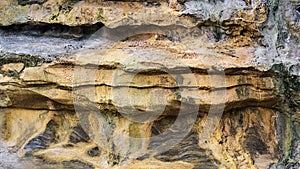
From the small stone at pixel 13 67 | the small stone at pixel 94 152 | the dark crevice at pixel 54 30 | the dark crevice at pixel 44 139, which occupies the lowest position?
the small stone at pixel 94 152

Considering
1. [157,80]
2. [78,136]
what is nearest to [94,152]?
[78,136]

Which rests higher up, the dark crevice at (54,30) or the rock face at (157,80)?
the dark crevice at (54,30)

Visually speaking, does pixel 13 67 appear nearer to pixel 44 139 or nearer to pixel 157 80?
pixel 44 139

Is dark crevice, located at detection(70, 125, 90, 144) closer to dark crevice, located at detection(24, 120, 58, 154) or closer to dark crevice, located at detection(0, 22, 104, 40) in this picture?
dark crevice, located at detection(24, 120, 58, 154)

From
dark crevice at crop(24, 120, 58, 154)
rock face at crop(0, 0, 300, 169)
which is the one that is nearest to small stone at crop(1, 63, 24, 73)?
rock face at crop(0, 0, 300, 169)

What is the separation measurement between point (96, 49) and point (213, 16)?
306 mm

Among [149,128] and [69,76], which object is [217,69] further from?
[69,76]

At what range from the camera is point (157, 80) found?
113 cm

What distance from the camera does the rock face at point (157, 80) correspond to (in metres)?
1.11

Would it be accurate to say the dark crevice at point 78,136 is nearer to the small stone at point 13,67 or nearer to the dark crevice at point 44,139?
the dark crevice at point 44,139

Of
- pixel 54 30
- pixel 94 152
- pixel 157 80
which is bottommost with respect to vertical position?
pixel 94 152

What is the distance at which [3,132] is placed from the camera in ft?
4.22

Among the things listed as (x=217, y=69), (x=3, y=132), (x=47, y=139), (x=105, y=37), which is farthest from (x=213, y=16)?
(x=3, y=132)

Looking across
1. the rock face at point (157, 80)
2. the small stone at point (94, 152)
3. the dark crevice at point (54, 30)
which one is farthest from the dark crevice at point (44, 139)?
the dark crevice at point (54, 30)
